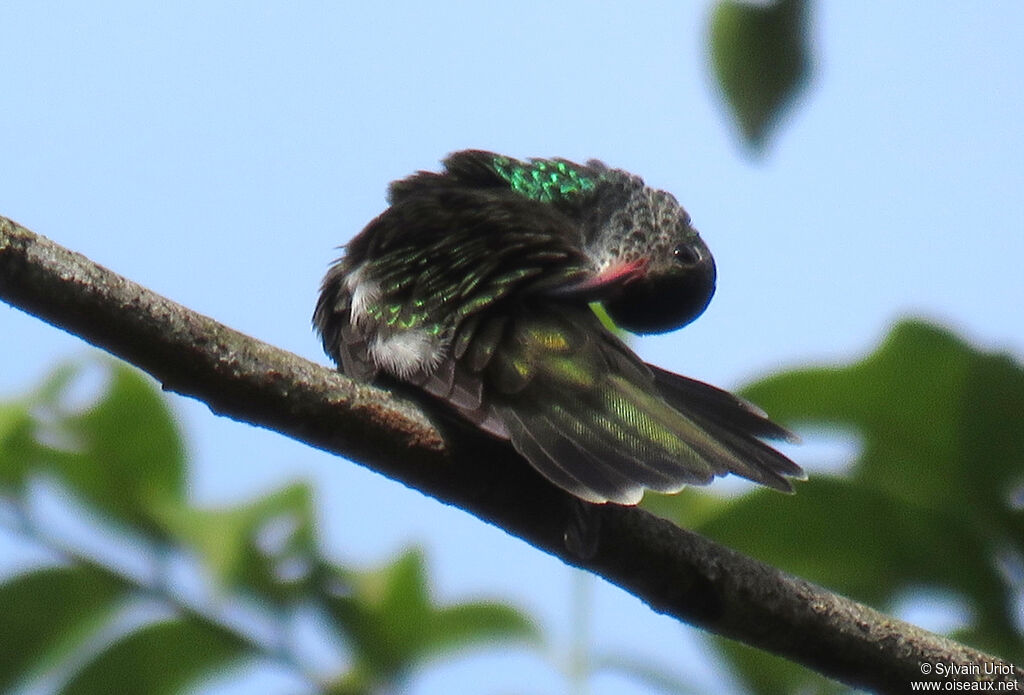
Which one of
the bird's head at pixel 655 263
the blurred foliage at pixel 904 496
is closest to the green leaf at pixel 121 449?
the bird's head at pixel 655 263

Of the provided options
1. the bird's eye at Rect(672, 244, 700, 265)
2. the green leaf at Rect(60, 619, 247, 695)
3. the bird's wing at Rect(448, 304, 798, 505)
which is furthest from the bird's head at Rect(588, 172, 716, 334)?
the green leaf at Rect(60, 619, 247, 695)

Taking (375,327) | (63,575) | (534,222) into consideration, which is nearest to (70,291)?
(375,327)

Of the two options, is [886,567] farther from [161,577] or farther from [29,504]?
[29,504]

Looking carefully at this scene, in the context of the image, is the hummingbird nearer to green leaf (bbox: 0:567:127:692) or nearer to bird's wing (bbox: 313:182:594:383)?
bird's wing (bbox: 313:182:594:383)

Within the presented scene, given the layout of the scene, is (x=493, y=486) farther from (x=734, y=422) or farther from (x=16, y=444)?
(x=16, y=444)

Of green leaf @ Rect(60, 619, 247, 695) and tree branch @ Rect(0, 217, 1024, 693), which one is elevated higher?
tree branch @ Rect(0, 217, 1024, 693)

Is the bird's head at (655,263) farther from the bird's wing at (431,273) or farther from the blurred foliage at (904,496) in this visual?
the blurred foliage at (904,496)
